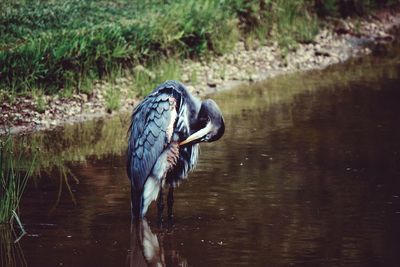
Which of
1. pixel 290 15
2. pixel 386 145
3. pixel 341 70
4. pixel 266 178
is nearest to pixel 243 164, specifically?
pixel 266 178

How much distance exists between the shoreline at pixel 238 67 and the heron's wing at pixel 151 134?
2.80 m

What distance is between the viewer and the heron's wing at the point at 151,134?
8711 millimetres

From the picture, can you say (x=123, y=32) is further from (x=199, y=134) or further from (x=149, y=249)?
(x=149, y=249)

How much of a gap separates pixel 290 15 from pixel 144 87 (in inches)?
181

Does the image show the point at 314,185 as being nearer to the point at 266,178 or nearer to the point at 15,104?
the point at 266,178

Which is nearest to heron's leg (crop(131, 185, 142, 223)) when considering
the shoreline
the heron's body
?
the heron's body

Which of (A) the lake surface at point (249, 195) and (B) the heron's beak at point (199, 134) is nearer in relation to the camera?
(A) the lake surface at point (249, 195)

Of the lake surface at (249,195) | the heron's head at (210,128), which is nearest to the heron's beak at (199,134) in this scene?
the heron's head at (210,128)

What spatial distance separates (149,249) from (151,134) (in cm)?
106

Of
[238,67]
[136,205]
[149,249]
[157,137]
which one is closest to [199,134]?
[157,137]

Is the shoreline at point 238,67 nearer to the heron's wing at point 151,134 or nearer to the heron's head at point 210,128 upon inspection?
the heron's wing at point 151,134

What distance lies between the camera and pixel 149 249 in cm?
823

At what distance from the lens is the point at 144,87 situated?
14.0 m

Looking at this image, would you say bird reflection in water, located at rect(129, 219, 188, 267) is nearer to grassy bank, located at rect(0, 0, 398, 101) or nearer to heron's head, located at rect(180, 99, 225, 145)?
heron's head, located at rect(180, 99, 225, 145)
